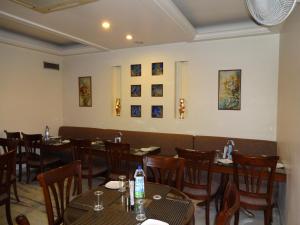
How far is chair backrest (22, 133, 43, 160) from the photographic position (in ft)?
13.4

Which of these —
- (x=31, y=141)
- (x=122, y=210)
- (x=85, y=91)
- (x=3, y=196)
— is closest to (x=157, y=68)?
(x=85, y=91)

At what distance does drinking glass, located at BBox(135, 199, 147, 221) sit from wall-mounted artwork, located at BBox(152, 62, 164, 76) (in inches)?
130

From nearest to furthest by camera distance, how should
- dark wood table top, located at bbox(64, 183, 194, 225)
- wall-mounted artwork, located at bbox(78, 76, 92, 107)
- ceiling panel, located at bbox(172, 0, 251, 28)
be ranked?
1. dark wood table top, located at bbox(64, 183, 194, 225)
2. ceiling panel, located at bbox(172, 0, 251, 28)
3. wall-mounted artwork, located at bbox(78, 76, 92, 107)

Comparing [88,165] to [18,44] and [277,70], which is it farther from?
[277,70]

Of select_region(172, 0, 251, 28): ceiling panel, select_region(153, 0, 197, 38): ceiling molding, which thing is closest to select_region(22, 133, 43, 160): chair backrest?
select_region(153, 0, 197, 38): ceiling molding

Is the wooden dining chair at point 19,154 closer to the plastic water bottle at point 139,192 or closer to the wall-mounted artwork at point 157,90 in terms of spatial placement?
the wall-mounted artwork at point 157,90

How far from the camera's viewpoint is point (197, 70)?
438cm

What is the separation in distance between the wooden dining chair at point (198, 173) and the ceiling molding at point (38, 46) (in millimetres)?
3462

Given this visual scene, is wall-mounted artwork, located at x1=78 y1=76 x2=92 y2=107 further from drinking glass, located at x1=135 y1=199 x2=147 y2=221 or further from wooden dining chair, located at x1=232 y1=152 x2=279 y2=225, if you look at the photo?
drinking glass, located at x1=135 y1=199 x2=147 y2=221

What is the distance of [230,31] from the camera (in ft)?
12.7

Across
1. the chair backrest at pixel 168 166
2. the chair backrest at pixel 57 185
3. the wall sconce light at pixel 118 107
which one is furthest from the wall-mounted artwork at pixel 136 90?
the chair backrest at pixel 57 185

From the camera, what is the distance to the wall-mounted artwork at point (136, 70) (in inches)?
193

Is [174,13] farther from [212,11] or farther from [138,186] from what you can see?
[138,186]

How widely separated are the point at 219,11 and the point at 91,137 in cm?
364
